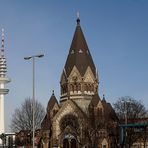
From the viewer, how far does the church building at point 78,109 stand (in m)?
89.6

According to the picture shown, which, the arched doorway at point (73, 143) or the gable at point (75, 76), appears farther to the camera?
the gable at point (75, 76)

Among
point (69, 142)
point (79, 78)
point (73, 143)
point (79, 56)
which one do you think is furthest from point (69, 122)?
point (79, 56)

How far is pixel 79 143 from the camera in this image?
89.6 metres

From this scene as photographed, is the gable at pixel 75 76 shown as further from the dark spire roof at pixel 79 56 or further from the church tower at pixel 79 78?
the dark spire roof at pixel 79 56

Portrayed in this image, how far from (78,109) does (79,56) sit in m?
12.4

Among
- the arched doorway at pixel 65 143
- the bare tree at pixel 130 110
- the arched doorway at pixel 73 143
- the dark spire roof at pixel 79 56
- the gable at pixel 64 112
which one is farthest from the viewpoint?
the dark spire roof at pixel 79 56

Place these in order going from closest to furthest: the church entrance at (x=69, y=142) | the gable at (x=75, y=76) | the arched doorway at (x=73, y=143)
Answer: the church entrance at (x=69, y=142) → the arched doorway at (x=73, y=143) → the gable at (x=75, y=76)

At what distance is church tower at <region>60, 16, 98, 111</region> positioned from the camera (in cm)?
9712

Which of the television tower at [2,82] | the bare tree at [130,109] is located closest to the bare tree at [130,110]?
the bare tree at [130,109]

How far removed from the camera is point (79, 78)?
318ft

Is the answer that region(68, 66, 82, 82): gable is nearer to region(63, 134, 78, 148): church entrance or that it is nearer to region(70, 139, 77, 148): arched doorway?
region(63, 134, 78, 148): church entrance

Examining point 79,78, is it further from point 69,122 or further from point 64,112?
point 69,122

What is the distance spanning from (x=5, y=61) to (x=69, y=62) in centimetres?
1367

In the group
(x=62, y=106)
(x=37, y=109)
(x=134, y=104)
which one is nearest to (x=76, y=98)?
(x=62, y=106)
